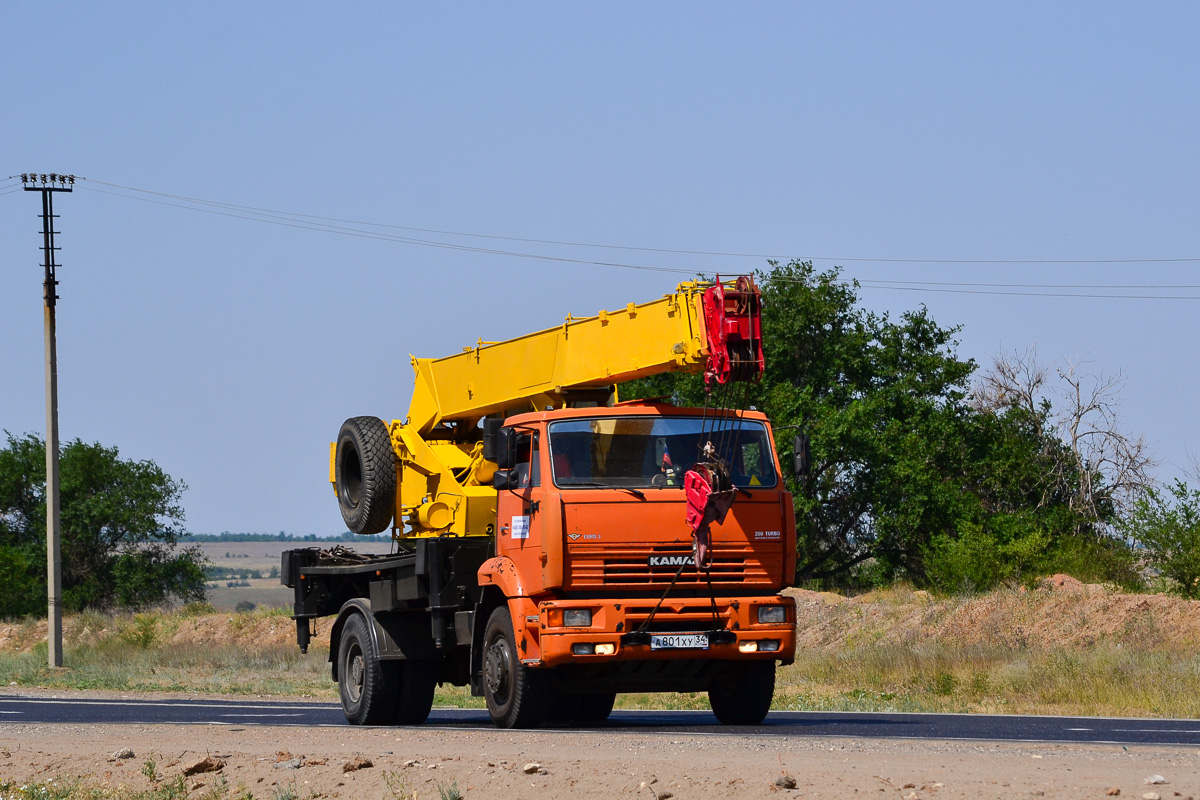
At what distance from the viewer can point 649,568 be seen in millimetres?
14211

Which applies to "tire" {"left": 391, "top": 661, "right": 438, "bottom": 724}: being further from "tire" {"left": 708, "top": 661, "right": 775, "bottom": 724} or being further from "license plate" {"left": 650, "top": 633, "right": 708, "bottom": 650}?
"license plate" {"left": 650, "top": 633, "right": 708, "bottom": 650}

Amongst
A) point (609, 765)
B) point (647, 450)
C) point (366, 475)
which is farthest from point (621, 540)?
point (366, 475)

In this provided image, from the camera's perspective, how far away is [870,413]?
2028 inches

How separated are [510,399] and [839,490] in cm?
3709

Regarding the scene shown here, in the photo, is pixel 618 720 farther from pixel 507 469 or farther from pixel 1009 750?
pixel 1009 750

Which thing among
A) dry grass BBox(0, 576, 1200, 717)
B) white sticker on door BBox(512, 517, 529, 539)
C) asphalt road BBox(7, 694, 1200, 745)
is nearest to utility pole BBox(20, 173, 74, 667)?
dry grass BBox(0, 576, 1200, 717)

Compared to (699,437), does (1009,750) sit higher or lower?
lower

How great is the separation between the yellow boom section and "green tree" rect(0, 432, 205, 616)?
4372 cm

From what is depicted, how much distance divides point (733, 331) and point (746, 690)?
374 centimetres

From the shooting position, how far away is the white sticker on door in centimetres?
1466

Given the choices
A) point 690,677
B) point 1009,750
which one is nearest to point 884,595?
point 690,677

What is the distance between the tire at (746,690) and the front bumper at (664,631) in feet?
2.74

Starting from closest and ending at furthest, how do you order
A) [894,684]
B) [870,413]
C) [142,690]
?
[894,684]
[142,690]
[870,413]

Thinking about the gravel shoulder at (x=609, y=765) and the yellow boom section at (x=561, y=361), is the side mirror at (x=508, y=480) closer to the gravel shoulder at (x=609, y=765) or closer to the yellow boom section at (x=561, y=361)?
the yellow boom section at (x=561, y=361)
